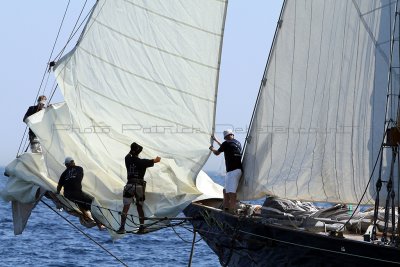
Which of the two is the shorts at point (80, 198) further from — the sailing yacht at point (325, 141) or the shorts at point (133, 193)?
the sailing yacht at point (325, 141)

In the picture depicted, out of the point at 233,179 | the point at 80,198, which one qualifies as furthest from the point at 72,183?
the point at 233,179

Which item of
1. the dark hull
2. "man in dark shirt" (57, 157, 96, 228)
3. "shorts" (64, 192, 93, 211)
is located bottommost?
the dark hull

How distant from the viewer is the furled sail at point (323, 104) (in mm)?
19578

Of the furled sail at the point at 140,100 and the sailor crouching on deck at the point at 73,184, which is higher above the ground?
the furled sail at the point at 140,100

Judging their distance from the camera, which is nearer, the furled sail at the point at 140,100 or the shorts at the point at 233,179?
the shorts at the point at 233,179

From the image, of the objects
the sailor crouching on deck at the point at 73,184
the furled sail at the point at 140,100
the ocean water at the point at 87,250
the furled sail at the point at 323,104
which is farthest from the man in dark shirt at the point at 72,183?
the ocean water at the point at 87,250

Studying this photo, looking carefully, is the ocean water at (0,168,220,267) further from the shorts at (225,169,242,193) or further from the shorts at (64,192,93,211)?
the shorts at (225,169,242,193)

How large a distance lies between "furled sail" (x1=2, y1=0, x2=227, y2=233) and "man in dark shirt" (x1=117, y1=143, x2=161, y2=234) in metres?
0.30

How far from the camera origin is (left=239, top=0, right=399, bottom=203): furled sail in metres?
19.6

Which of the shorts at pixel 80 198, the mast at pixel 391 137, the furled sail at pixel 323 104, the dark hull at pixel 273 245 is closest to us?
the dark hull at pixel 273 245

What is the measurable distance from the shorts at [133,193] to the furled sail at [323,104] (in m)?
1.90

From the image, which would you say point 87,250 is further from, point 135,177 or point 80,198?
point 135,177

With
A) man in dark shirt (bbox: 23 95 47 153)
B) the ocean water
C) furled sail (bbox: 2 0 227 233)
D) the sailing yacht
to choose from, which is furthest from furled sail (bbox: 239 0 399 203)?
the ocean water

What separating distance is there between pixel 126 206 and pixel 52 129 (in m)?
2.23
